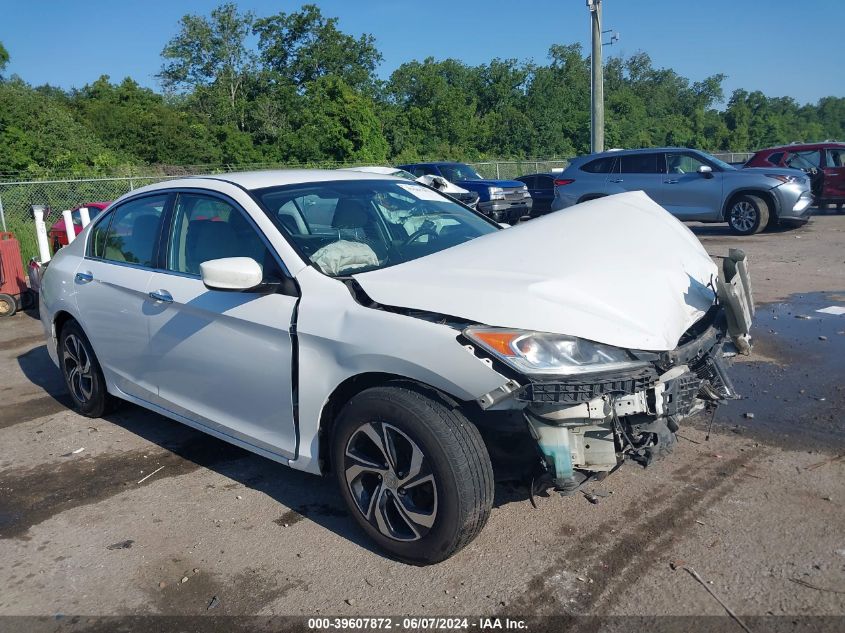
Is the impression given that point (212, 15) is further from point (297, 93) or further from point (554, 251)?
point (554, 251)

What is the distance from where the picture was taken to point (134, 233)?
4.79 metres

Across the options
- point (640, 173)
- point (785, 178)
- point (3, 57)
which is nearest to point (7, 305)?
point (640, 173)

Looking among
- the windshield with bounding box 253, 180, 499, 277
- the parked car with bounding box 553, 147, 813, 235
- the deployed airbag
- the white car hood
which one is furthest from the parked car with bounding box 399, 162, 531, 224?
the deployed airbag

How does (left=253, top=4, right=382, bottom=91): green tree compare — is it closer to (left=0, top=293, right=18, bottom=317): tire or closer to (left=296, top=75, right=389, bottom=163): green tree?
(left=296, top=75, right=389, bottom=163): green tree

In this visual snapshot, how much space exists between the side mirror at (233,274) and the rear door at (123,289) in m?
1.06

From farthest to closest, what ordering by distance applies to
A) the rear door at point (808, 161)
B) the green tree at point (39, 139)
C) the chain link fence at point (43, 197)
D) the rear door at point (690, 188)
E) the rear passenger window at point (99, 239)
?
the green tree at point (39, 139) < the rear door at point (808, 161) < the rear door at point (690, 188) < the chain link fence at point (43, 197) < the rear passenger window at point (99, 239)

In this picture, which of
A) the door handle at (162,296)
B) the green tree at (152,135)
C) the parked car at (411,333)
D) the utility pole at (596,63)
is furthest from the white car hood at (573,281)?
the green tree at (152,135)

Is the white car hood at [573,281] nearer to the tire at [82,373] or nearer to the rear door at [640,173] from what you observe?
the tire at [82,373]

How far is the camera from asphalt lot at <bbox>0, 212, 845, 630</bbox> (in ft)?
9.87

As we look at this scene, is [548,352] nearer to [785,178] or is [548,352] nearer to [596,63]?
[785,178]

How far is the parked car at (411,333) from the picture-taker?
2.93 metres

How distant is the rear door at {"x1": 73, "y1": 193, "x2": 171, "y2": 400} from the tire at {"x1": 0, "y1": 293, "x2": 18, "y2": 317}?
209 inches

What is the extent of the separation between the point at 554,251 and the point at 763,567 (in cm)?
164

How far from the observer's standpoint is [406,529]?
3.27 metres
